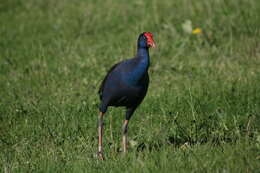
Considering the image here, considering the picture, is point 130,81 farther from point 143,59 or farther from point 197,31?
point 197,31

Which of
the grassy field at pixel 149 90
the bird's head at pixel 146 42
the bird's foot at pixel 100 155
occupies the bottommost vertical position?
the bird's foot at pixel 100 155

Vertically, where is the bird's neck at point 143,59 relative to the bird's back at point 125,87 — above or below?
above

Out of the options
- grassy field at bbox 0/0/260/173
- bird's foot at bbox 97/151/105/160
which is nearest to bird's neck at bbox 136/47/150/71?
grassy field at bbox 0/0/260/173

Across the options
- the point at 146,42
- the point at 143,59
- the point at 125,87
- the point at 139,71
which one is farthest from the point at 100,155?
the point at 146,42

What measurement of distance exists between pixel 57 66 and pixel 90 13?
106 inches

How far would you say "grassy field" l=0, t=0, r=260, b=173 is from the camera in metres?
5.23

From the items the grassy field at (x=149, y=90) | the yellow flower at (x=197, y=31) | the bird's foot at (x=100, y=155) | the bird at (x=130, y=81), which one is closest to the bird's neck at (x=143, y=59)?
the bird at (x=130, y=81)

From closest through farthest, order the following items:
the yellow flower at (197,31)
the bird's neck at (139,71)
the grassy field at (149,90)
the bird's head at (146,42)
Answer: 1. the grassy field at (149,90)
2. the bird's neck at (139,71)
3. the bird's head at (146,42)
4. the yellow flower at (197,31)

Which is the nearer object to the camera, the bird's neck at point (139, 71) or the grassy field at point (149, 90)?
the grassy field at point (149, 90)

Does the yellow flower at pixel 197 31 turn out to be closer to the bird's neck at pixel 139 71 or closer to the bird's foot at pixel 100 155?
the bird's neck at pixel 139 71

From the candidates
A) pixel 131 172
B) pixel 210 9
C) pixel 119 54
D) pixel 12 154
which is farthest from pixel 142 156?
pixel 210 9

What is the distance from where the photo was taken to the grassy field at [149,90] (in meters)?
5.23

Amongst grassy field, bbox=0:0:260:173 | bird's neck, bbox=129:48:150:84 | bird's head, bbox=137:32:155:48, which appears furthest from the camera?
bird's head, bbox=137:32:155:48

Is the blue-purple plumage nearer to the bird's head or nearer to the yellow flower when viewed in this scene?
the bird's head
